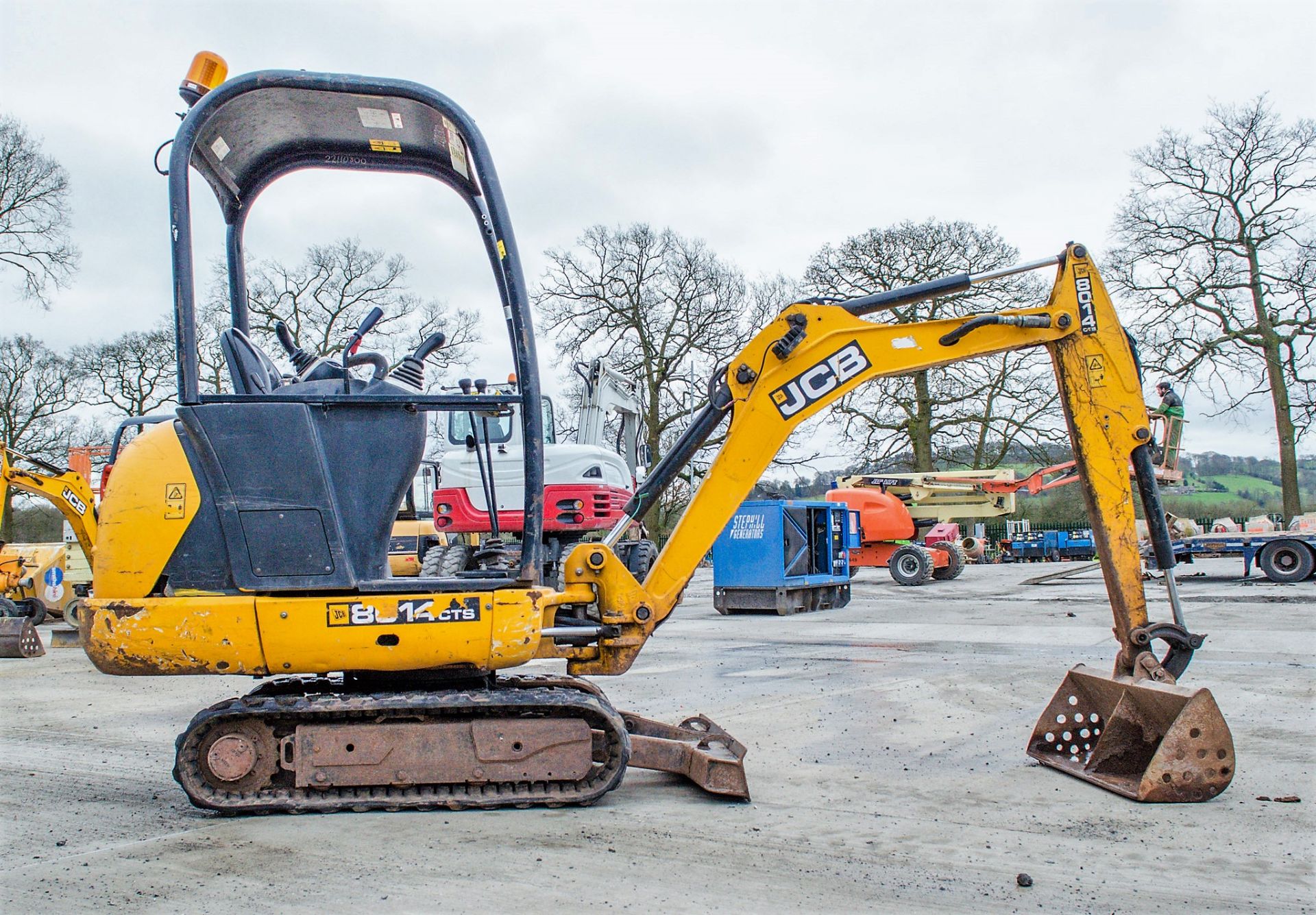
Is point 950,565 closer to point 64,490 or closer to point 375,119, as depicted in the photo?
point 64,490

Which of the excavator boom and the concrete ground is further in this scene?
the excavator boom

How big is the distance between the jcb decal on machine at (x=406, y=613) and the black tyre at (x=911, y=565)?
1662 cm

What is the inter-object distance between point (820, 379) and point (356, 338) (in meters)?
2.30

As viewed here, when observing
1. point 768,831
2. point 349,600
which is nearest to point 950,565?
point 768,831

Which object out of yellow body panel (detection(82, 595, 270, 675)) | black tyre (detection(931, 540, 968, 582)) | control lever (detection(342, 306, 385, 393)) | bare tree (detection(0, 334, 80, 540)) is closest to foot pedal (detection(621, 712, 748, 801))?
yellow body panel (detection(82, 595, 270, 675))

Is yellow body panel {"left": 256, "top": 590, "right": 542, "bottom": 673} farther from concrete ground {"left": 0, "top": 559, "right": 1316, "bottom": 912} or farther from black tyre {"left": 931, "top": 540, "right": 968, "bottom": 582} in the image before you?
black tyre {"left": 931, "top": 540, "right": 968, "bottom": 582}

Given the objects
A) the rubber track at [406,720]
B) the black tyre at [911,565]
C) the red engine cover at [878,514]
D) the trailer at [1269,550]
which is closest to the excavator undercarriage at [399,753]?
the rubber track at [406,720]

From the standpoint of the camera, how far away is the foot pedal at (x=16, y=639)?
11.6 meters

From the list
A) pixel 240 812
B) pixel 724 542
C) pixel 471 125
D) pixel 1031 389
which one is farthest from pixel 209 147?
pixel 1031 389

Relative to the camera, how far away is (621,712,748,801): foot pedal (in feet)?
14.9

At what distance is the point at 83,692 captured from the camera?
27.9 ft

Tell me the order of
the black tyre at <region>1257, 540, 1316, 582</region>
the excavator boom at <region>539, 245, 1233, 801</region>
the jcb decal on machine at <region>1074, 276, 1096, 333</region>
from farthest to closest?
the black tyre at <region>1257, 540, 1316, 582</region> < the jcb decal on machine at <region>1074, 276, 1096, 333</region> < the excavator boom at <region>539, 245, 1233, 801</region>

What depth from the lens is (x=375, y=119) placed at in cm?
465

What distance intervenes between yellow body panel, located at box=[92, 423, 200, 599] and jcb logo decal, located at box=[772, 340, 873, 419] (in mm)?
2821
